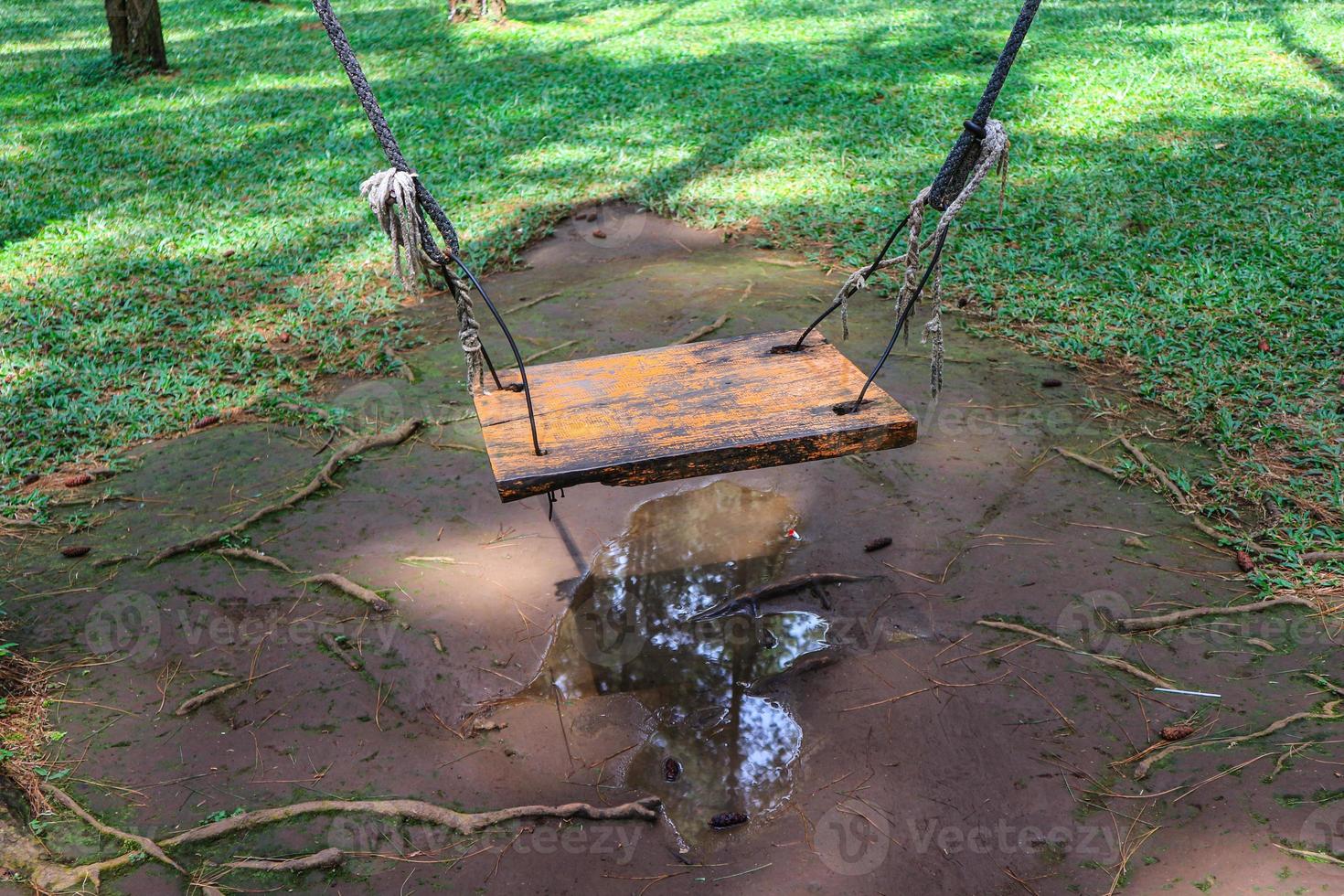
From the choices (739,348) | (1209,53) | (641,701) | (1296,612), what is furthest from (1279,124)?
(641,701)

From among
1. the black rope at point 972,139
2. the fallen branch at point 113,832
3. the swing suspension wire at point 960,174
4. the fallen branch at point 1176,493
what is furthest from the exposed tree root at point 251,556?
the fallen branch at point 1176,493

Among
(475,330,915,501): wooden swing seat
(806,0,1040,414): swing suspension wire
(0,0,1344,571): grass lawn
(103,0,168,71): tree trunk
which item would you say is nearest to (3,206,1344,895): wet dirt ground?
(0,0,1344,571): grass lawn

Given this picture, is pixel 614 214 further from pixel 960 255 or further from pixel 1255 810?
pixel 1255 810

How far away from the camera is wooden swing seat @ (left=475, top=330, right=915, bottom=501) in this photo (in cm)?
243

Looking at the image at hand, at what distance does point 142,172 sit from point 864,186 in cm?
512

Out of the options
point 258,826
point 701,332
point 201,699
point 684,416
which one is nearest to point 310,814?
point 258,826

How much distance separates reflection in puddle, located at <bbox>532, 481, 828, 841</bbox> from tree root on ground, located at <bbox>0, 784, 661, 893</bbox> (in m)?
0.21

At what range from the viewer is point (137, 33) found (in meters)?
8.96

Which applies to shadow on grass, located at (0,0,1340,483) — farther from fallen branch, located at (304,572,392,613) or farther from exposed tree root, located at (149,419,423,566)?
fallen branch, located at (304,572,392,613)

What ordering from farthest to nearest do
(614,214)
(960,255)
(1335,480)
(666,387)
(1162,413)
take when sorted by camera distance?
(614,214), (960,255), (1162,413), (1335,480), (666,387)

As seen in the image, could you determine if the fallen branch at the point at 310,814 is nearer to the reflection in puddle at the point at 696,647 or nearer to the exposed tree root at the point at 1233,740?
the reflection in puddle at the point at 696,647

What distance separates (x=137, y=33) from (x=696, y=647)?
8.92 m

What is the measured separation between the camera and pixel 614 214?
6168 millimetres

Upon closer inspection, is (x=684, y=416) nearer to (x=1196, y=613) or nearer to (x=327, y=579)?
(x=327, y=579)
